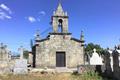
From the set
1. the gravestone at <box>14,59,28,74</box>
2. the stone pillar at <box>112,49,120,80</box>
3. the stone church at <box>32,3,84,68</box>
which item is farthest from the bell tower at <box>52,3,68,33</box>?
the stone pillar at <box>112,49,120,80</box>

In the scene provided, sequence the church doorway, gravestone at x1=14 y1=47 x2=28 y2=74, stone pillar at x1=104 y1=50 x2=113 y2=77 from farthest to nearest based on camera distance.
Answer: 1. the church doorway
2. gravestone at x1=14 y1=47 x2=28 y2=74
3. stone pillar at x1=104 y1=50 x2=113 y2=77

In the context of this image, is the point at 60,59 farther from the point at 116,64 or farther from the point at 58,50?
the point at 116,64

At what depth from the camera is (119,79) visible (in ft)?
39.4

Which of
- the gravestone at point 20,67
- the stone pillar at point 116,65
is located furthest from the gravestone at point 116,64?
the gravestone at point 20,67

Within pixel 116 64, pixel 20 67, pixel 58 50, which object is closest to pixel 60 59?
pixel 58 50

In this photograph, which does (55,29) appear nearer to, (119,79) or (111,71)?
(111,71)

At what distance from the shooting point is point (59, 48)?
2539 centimetres

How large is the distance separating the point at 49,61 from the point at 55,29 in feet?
12.5

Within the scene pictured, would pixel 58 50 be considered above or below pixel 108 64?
above

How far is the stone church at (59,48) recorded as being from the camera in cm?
2497

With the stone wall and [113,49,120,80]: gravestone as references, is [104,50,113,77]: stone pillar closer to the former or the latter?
[113,49,120,80]: gravestone

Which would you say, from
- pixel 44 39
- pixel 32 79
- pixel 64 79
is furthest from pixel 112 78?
pixel 44 39

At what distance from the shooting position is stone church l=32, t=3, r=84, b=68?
25.0 m

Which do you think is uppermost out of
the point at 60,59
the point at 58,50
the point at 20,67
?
the point at 58,50
